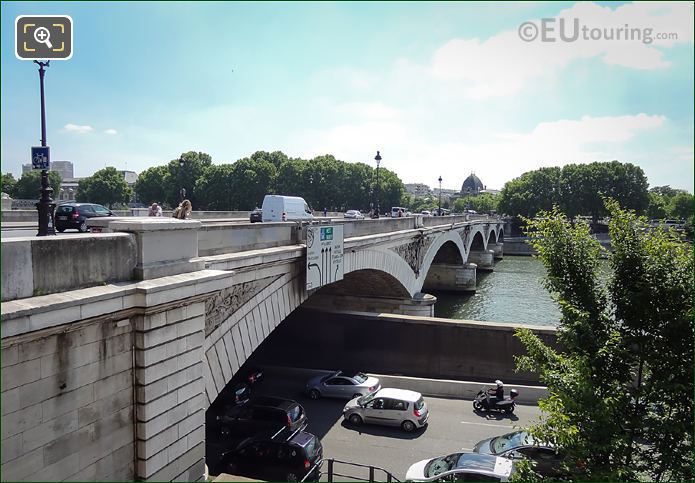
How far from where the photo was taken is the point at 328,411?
17719 millimetres

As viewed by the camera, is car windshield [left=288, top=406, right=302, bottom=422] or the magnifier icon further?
car windshield [left=288, top=406, right=302, bottom=422]

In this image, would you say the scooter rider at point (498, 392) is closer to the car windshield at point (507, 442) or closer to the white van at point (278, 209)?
the car windshield at point (507, 442)

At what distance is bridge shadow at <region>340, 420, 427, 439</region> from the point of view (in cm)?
1544

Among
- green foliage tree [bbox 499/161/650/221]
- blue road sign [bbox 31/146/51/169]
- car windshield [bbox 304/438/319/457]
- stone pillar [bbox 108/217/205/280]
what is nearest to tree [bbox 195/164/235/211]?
green foliage tree [bbox 499/161/650/221]

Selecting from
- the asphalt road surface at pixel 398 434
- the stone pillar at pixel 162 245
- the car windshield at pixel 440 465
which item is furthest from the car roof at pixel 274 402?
the stone pillar at pixel 162 245

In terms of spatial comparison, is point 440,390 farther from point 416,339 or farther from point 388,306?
point 388,306

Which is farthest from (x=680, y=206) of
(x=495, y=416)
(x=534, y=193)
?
(x=495, y=416)

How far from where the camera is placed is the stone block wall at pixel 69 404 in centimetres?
552

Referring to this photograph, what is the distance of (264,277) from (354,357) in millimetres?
11470

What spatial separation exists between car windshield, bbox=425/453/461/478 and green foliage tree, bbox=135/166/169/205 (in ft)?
285

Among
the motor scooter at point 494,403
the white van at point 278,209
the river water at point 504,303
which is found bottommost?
the river water at point 504,303

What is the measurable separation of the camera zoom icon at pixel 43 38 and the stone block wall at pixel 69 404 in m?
5.15

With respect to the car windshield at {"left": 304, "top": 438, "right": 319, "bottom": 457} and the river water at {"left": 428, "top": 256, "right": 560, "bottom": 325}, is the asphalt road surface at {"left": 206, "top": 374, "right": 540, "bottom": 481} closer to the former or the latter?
the car windshield at {"left": 304, "top": 438, "right": 319, "bottom": 457}

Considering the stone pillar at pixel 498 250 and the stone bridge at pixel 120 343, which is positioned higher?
the stone bridge at pixel 120 343
